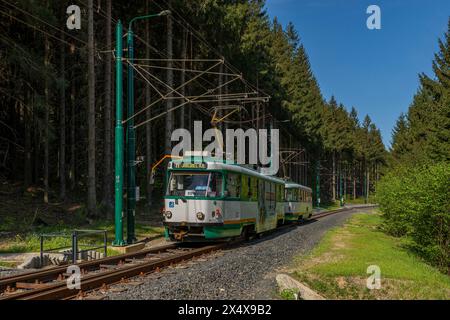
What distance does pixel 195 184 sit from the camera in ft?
54.8

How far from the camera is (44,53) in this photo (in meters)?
32.3

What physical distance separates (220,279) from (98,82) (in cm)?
2993

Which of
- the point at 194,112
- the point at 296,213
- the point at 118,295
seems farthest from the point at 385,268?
the point at 194,112

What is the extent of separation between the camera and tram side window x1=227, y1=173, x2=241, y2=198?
56.4ft

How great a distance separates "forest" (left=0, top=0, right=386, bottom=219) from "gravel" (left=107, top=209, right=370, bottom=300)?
5.67 m

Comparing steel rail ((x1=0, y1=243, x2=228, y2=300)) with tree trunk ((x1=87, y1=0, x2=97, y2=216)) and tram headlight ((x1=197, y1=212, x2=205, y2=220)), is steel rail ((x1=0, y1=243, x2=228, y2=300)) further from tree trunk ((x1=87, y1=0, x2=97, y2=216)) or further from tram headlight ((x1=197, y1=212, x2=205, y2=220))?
tree trunk ((x1=87, y1=0, x2=97, y2=216))

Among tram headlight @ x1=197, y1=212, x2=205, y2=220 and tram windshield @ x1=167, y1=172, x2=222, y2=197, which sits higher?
tram windshield @ x1=167, y1=172, x2=222, y2=197

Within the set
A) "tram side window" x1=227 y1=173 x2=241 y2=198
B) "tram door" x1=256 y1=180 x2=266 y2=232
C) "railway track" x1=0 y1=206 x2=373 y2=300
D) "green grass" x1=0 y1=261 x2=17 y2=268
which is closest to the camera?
"railway track" x1=0 y1=206 x2=373 y2=300

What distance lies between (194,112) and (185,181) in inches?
1290

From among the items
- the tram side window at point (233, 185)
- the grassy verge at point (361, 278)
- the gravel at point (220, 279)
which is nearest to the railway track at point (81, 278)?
the gravel at point (220, 279)

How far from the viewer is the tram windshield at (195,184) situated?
54.1 ft

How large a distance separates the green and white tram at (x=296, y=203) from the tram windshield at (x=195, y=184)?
15162 mm

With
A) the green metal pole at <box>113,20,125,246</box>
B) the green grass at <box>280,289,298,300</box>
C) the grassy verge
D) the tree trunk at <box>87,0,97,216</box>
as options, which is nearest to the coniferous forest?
the tree trunk at <box>87,0,97,216</box>

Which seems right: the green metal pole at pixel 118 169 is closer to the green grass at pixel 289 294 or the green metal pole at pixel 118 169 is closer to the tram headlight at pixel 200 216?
the tram headlight at pixel 200 216
